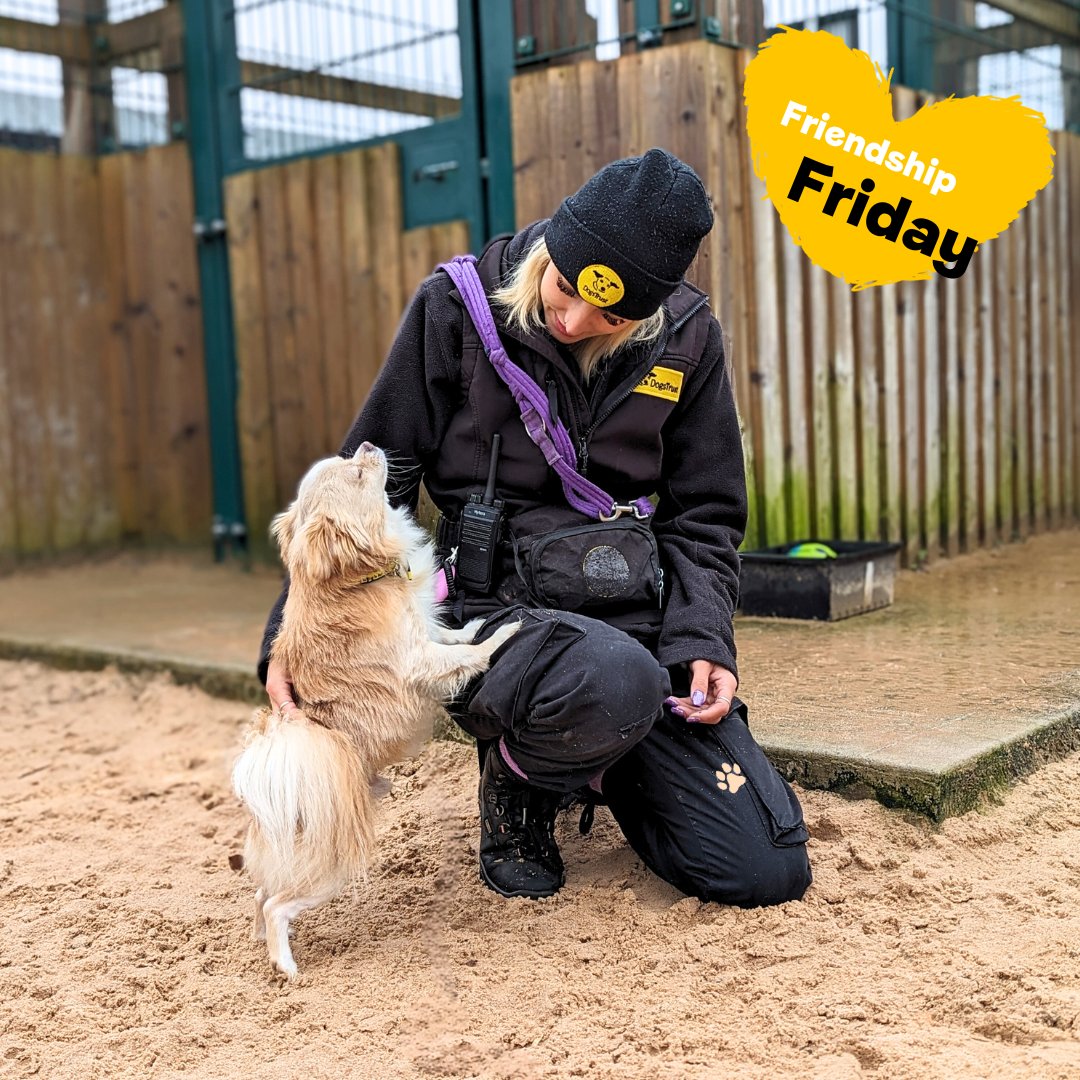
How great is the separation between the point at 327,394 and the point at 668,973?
15.5 ft

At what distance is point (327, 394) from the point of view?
675 centimetres

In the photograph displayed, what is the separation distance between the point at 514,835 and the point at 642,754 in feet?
1.12

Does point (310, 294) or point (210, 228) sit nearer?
point (310, 294)

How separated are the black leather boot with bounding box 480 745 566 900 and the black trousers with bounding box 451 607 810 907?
0.15 metres

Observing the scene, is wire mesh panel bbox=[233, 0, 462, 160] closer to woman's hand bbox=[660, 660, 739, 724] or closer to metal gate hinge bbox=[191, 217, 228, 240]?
metal gate hinge bbox=[191, 217, 228, 240]

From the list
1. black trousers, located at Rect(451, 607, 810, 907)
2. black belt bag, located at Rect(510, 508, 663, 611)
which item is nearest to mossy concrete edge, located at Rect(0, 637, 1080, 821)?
black trousers, located at Rect(451, 607, 810, 907)

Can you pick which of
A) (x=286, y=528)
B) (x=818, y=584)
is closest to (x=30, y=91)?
(x=818, y=584)

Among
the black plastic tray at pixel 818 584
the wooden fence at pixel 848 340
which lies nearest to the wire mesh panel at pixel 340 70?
the wooden fence at pixel 848 340

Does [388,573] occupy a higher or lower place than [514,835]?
higher

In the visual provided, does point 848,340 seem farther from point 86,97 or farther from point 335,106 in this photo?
point 86,97

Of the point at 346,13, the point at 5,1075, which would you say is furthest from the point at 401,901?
the point at 346,13

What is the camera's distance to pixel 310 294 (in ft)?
22.3

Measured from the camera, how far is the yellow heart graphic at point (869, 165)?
16.3ft

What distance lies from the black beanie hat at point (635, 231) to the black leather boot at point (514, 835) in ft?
3.40
